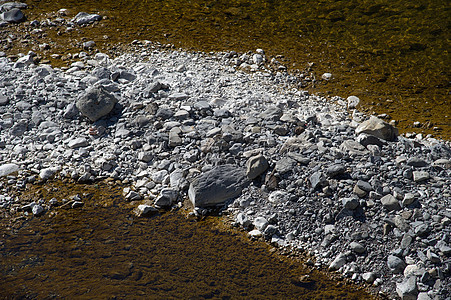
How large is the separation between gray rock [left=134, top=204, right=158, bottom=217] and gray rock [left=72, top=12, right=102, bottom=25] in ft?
25.3

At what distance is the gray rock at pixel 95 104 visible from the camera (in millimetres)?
8016

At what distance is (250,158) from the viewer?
680 cm

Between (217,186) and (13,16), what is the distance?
9.67 metres

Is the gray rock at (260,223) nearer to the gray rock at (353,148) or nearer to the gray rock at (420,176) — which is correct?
the gray rock at (353,148)

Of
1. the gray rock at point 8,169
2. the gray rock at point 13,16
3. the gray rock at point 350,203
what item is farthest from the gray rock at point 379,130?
the gray rock at point 13,16

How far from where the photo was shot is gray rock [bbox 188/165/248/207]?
21.5ft

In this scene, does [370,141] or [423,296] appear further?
[370,141]

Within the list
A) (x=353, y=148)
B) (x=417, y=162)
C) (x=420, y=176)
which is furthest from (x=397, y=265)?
(x=353, y=148)

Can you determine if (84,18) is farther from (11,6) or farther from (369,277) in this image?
(369,277)

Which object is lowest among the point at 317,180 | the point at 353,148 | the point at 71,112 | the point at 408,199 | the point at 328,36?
the point at 71,112

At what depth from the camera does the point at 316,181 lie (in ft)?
20.6

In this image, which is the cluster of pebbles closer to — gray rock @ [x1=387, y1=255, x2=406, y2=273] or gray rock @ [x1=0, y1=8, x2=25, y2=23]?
gray rock @ [x1=387, y1=255, x2=406, y2=273]

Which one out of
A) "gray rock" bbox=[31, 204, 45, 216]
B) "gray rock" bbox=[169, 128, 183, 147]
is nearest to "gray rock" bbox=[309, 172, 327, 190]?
"gray rock" bbox=[169, 128, 183, 147]

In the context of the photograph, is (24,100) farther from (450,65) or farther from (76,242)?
(450,65)
